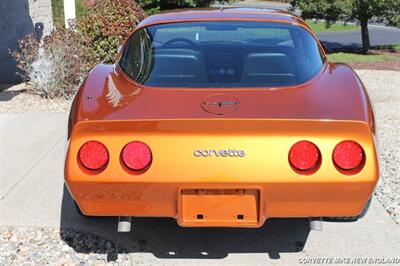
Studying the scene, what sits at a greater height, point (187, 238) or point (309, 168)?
point (309, 168)

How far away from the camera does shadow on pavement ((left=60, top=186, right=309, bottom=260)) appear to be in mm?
3670

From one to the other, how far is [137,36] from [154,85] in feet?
2.95

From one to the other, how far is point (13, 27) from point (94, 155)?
331 inches

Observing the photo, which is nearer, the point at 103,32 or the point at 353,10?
the point at 103,32

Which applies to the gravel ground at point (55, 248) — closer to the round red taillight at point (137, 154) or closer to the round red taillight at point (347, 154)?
the round red taillight at point (137, 154)

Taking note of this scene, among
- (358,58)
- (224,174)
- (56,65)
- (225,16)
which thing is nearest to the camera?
(224,174)

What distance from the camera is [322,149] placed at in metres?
2.87

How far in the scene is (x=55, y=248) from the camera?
3701 millimetres

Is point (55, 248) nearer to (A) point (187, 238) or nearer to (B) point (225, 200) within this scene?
(A) point (187, 238)

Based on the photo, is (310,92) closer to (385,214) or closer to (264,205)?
(264,205)

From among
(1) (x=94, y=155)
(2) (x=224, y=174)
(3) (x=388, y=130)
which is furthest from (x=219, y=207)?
(3) (x=388, y=130)

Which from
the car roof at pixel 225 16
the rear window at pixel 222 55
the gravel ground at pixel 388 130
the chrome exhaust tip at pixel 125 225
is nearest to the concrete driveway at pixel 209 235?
the gravel ground at pixel 388 130

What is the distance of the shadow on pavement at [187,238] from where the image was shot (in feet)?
12.0

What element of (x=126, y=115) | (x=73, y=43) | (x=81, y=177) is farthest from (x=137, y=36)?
(x=73, y=43)
